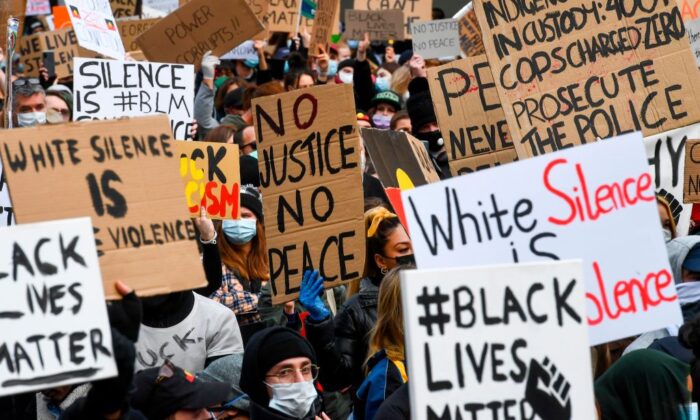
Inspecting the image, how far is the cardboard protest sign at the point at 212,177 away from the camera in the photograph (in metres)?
6.83

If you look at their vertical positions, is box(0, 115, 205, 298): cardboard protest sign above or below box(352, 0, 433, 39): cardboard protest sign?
below

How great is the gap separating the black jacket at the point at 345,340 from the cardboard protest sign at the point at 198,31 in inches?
185

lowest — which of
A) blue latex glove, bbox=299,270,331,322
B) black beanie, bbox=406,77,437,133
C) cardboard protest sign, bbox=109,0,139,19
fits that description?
blue latex glove, bbox=299,270,331,322

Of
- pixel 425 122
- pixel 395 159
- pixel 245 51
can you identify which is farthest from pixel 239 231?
pixel 245 51

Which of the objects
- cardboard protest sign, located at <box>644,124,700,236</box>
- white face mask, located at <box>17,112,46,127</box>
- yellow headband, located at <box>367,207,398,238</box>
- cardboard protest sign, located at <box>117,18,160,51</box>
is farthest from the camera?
cardboard protest sign, located at <box>117,18,160,51</box>

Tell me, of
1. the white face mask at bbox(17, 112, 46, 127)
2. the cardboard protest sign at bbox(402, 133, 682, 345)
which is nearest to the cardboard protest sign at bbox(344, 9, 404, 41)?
the white face mask at bbox(17, 112, 46, 127)

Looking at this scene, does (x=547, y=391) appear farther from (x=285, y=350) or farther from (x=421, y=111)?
(x=421, y=111)

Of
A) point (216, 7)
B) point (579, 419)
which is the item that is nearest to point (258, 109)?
point (579, 419)

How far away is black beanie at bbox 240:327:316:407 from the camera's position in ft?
17.0

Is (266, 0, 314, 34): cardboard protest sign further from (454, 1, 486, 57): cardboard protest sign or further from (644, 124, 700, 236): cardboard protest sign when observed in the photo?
(644, 124, 700, 236): cardboard protest sign

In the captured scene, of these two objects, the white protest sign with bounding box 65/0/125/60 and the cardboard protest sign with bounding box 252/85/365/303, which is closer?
the cardboard protest sign with bounding box 252/85/365/303

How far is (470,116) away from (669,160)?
106 centimetres

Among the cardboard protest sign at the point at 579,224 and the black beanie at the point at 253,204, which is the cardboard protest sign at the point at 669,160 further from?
the cardboard protest sign at the point at 579,224

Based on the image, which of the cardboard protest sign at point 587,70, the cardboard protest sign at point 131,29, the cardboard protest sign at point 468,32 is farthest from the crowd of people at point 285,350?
the cardboard protest sign at point 468,32
